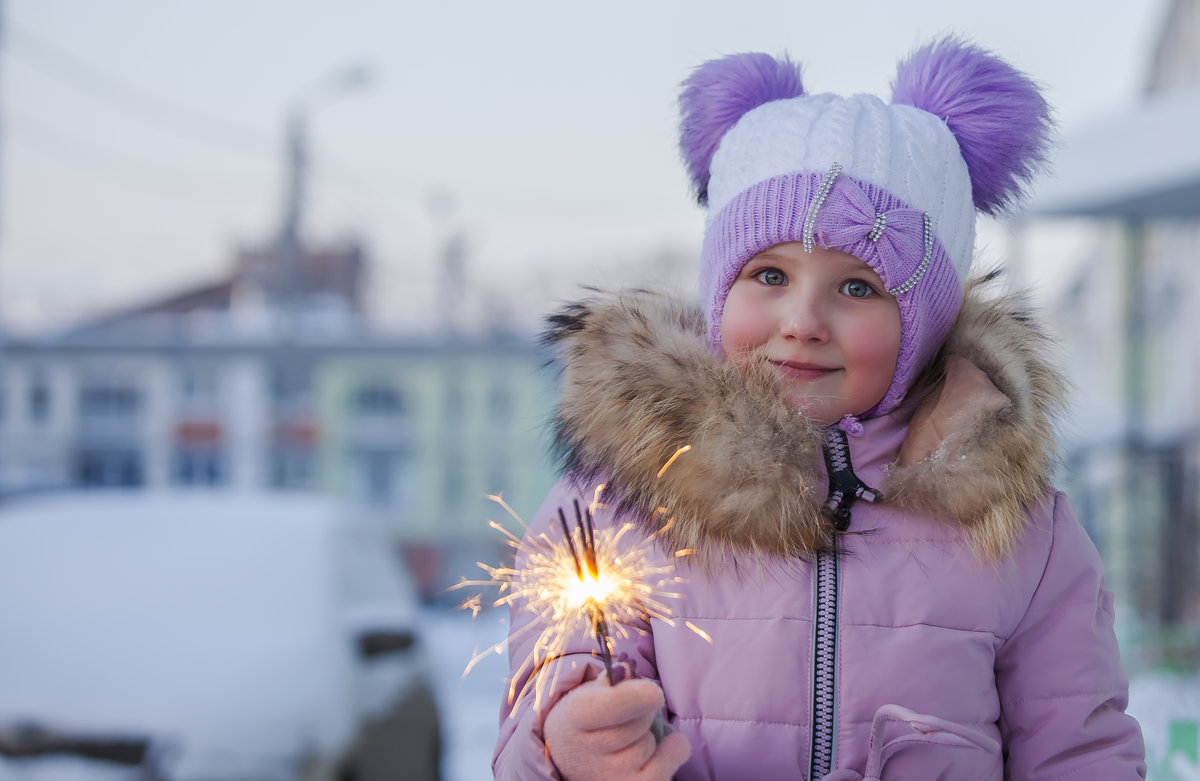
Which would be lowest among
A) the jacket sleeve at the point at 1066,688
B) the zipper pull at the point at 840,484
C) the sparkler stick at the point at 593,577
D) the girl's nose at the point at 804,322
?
the jacket sleeve at the point at 1066,688

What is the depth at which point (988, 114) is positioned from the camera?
1680 millimetres

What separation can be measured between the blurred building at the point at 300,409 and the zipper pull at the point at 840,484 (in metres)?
9.08

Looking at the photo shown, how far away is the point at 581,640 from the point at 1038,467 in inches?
26.8

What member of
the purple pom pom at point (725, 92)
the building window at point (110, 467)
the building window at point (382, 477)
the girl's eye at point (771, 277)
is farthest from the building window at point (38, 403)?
the girl's eye at point (771, 277)

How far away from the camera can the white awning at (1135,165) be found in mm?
5148

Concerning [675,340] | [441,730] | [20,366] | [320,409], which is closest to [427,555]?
[320,409]

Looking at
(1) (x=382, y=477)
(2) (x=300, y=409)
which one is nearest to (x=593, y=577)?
(2) (x=300, y=409)

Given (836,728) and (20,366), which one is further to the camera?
(20,366)

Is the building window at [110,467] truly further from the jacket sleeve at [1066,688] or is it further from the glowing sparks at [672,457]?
the jacket sleeve at [1066,688]

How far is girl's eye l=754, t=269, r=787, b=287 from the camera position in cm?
157

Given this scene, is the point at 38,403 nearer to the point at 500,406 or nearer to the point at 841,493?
the point at 500,406

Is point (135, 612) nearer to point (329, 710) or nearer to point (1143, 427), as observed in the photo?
point (329, 710)

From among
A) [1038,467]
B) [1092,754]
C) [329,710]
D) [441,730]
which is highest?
[1038,467]

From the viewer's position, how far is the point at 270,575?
3.89 m
